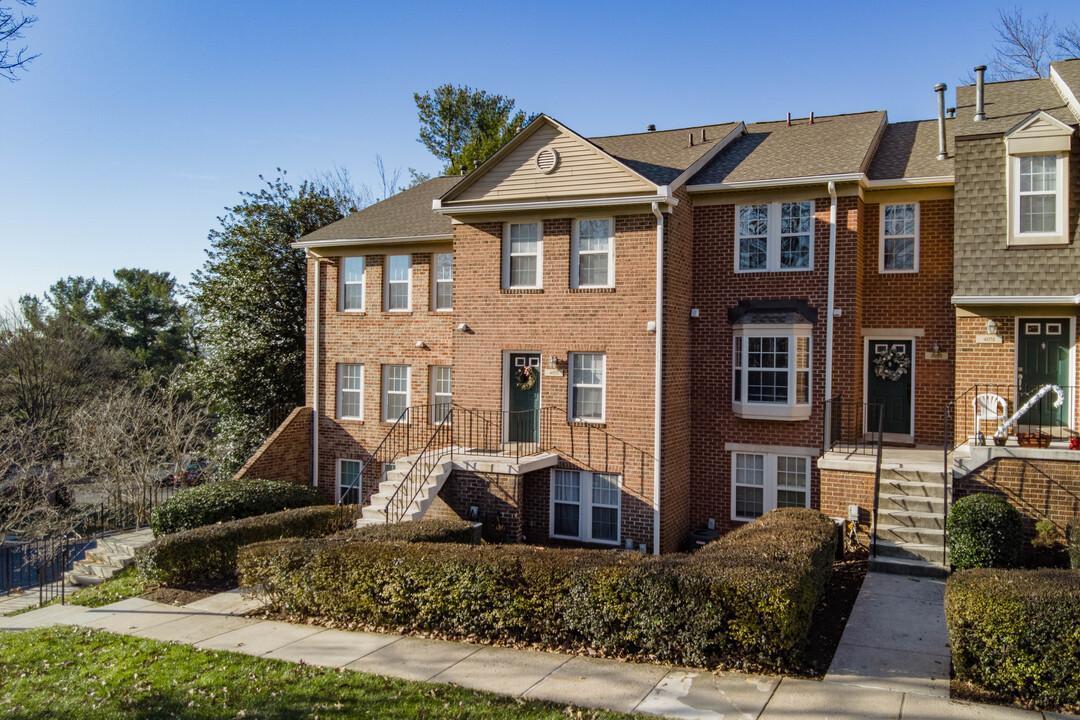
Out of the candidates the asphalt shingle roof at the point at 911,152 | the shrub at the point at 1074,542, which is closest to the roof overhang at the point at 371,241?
the asphalt shingle roof at the point at 911,152

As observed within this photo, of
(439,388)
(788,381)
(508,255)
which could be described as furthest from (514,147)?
(788,381)

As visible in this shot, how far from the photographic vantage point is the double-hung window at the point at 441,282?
18.4m

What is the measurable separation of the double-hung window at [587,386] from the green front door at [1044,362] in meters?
7.28

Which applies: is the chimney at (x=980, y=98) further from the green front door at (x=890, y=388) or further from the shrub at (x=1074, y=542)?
the shrub at (x=1074, y=542)

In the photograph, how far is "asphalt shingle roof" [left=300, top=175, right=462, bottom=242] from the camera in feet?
60.2

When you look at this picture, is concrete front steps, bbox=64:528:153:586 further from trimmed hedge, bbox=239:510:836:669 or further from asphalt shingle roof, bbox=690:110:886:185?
asphalt shingle roof, bbox=690:110:886:185

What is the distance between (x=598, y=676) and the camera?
7.72m

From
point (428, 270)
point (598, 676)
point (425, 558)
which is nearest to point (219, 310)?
point (428, 270)

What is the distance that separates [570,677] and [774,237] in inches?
397

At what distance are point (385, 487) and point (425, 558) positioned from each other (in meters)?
5.58

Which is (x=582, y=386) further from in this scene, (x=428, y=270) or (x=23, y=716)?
(x=23, y=716)

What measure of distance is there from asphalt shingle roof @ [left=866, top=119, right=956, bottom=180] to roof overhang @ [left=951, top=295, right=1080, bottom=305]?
2653 mm

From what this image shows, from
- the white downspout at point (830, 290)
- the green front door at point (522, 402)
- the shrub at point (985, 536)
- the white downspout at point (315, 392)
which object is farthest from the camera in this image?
the white downspout at point (315, 392)

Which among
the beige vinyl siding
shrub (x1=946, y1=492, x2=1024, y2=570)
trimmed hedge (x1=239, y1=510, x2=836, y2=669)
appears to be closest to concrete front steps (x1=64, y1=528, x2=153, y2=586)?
trimmed hedge (x1=239, y1=510, x2=836, y2=669)
